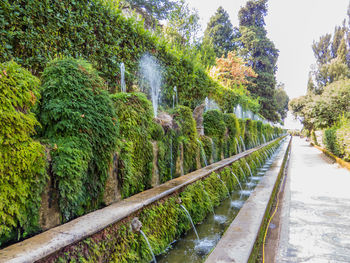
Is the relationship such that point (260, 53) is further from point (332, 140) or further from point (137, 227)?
point (137, 227)

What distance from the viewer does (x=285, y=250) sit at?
2.74 m

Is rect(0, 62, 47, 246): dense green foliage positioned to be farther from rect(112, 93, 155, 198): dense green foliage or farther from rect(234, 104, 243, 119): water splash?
rect(234, 104, 243, 119): water splash

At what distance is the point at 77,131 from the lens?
220 centimetres

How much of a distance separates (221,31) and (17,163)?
35.2m

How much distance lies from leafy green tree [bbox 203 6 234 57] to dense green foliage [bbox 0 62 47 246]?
104ft

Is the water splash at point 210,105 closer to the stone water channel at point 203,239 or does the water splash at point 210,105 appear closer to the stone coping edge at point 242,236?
the stone water channel at point 203,239

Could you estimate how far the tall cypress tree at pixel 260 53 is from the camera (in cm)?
3017

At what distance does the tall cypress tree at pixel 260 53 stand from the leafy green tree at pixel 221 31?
1.74 metres

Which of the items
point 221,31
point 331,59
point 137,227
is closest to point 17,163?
point 137,227

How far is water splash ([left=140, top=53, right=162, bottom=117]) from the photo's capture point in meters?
6.23

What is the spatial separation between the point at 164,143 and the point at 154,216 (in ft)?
5.19

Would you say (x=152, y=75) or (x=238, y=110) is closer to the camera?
(x=152, y=75)

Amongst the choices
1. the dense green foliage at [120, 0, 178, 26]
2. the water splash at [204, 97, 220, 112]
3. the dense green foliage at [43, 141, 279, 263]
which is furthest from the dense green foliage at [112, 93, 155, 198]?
the dense green foliage at [120, 0, 178, 26]

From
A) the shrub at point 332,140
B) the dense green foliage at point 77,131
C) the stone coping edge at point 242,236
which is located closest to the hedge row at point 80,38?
the dense green foliage at point 77,131
